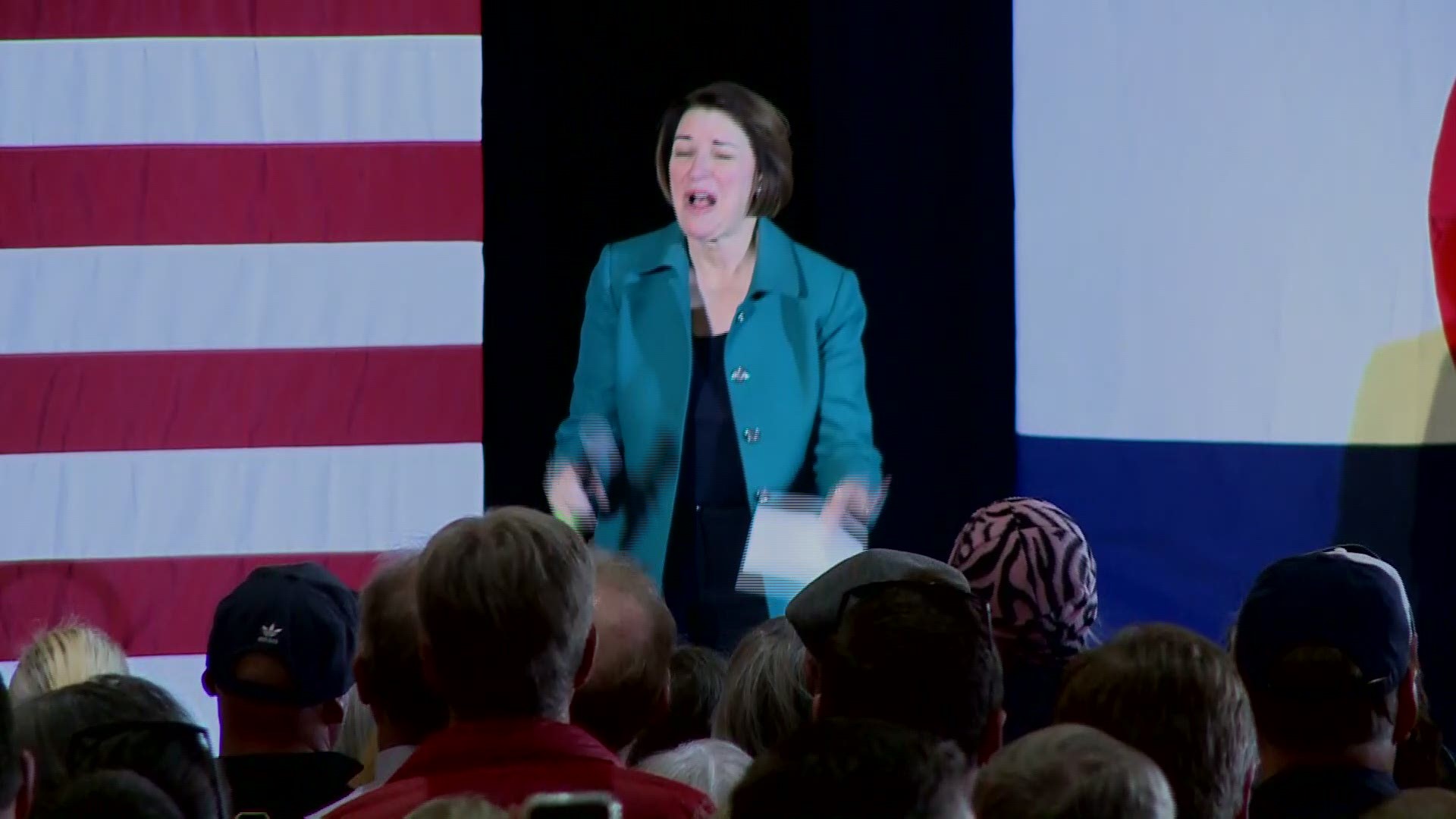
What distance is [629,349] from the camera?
4.48 metres

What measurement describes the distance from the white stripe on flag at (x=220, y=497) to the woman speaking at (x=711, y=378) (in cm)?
30

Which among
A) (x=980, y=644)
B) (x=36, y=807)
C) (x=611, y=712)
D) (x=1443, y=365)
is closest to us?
(x=36, y=807)

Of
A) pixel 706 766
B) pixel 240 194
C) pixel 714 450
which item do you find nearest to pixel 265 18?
pixel 240 194

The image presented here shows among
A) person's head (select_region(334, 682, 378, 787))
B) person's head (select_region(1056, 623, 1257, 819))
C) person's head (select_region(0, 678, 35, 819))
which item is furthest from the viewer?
person's head (select_region(334, 682, 378, 787))

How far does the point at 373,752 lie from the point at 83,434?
106 inches

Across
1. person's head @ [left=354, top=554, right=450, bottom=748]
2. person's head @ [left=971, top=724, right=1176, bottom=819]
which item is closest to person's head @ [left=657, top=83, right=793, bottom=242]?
person's head @ [left=354, top=554, right=450, bottom=748]

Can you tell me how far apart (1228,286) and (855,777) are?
137 inches

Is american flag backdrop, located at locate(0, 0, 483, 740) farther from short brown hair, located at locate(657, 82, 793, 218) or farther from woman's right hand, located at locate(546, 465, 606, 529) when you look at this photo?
short brown hair, located at locate(657, 82, 793, 218)

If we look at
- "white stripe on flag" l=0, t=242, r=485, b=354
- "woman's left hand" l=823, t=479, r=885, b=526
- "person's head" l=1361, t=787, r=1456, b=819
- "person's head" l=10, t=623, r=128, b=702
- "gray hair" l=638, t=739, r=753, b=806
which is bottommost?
"woman's left hand" l=823, t=479, r=885, b=526

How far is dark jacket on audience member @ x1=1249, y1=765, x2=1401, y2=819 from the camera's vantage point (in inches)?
70.6

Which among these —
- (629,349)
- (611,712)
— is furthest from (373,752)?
(629,349)

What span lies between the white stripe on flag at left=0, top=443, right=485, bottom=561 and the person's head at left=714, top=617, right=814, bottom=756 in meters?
2.40

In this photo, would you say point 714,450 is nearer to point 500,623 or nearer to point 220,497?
point 220,497

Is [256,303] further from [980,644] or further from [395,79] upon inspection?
[980,644]
